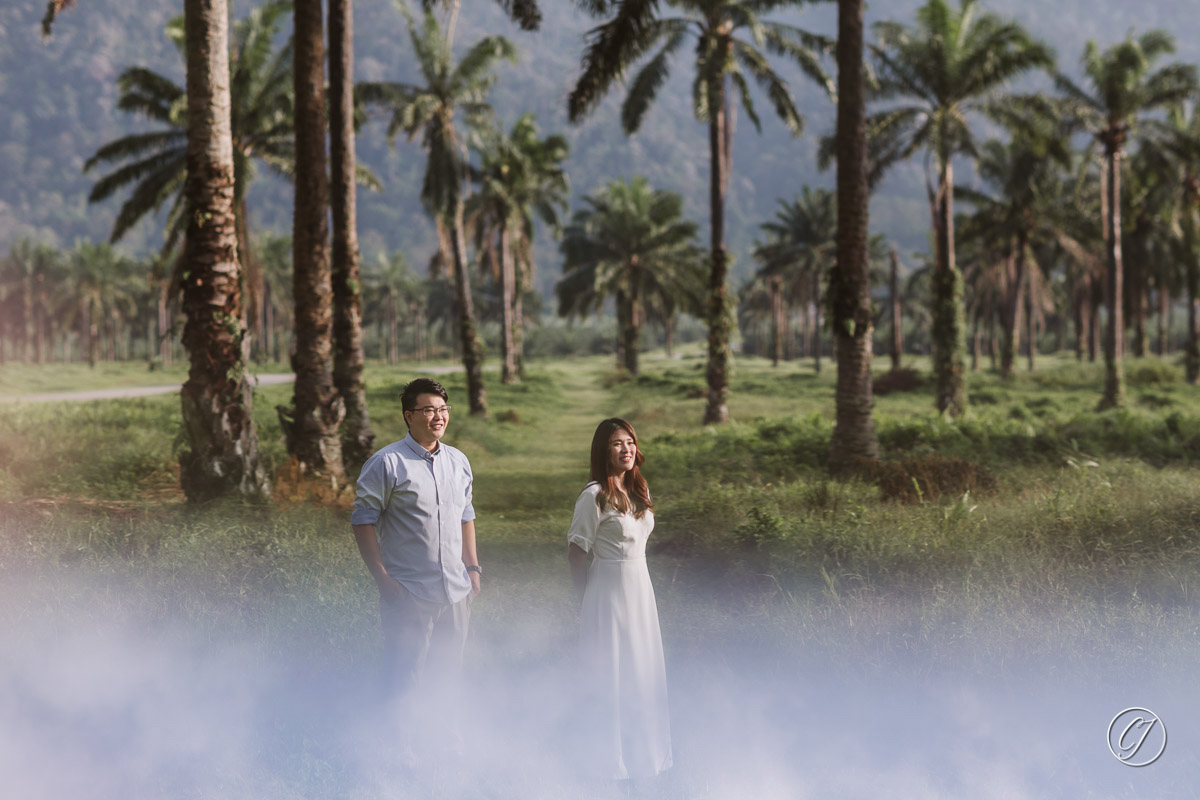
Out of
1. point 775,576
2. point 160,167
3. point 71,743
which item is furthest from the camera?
point 160,167

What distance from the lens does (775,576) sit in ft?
21.5

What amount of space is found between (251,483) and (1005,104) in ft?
69.6

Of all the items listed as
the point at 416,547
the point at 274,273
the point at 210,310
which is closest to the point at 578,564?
the point at 416,547

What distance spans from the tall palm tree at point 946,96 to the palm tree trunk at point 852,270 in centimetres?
985

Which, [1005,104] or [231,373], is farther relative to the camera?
[1005,104]

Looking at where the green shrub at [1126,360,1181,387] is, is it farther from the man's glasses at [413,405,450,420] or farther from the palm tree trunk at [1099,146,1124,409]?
the man's glasses at [413,405,450,420]

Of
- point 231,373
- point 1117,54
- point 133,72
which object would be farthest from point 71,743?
point 1117,54

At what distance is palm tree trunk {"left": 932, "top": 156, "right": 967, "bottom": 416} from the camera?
20.6 metres

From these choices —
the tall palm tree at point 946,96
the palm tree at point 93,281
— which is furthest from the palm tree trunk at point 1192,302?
the palm tree at point 93,281

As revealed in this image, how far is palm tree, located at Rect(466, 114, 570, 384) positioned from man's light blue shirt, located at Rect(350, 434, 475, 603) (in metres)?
24.7

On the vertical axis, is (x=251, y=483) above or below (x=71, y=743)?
above

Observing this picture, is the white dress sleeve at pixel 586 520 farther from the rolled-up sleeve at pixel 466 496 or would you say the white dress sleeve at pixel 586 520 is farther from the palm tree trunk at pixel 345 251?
the palm tree trunk at pixel 345 251

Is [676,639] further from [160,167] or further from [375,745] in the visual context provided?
[160,167]

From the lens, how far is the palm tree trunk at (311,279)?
1053cm
